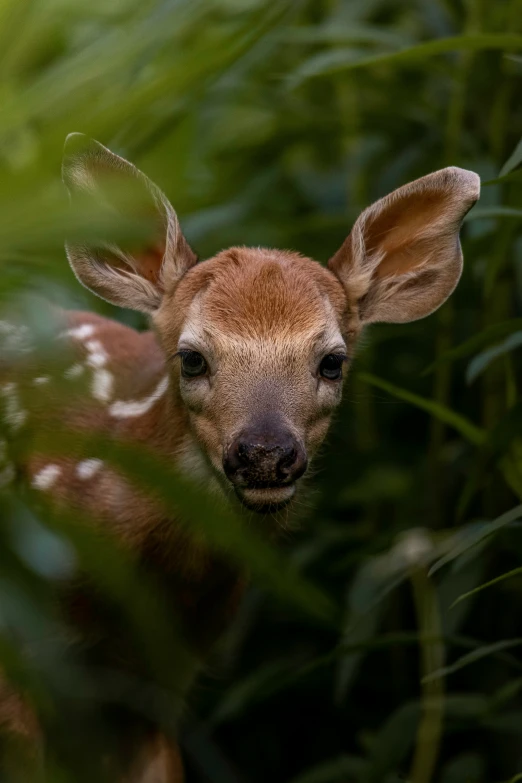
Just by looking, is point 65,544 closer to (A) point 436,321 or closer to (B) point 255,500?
(B) point 255,500

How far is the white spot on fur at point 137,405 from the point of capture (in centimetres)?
286

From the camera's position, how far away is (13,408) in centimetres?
100

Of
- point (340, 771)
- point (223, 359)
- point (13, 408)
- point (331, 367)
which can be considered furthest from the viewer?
point (340, 771)

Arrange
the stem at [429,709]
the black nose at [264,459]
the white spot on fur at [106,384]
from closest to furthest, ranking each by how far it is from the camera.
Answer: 1. the black nose at [264,459]
2. the white spot on fur at [106,384]
3. the stem at [429,709]

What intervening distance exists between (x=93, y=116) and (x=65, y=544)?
1.05 feet

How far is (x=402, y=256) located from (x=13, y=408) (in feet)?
6.94

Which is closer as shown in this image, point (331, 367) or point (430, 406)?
point (430, 406)

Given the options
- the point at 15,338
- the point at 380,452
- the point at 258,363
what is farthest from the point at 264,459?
the point at 380,452

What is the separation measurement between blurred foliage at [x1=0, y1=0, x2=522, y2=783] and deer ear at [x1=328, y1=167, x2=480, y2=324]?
154mm

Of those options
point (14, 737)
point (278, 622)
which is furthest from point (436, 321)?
point (14, 737)

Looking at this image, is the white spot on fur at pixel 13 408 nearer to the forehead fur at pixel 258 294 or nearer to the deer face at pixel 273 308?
the deer face at pixel 273 308

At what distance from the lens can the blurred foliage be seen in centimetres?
266

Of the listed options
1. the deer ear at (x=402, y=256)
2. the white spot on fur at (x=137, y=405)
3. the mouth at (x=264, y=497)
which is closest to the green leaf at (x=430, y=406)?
the mouth at (x=264, y=497)

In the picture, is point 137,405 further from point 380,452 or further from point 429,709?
point 380,452
